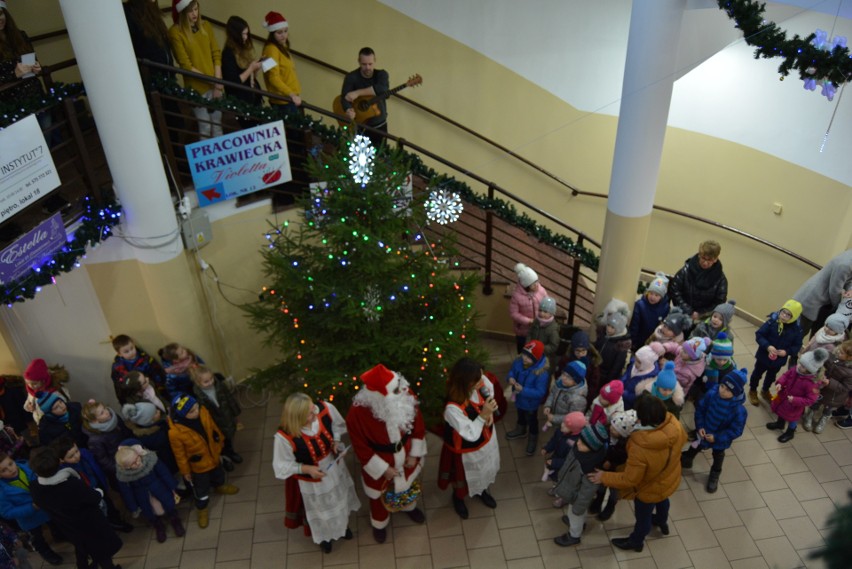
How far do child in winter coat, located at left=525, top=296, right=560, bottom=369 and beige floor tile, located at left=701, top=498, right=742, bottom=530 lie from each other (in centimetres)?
177

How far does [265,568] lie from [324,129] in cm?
379

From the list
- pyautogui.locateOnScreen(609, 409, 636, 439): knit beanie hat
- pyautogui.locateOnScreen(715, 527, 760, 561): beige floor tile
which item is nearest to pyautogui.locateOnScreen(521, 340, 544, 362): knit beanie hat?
pyautogui.locateOnScreen(609, 409, 636, 439): knit beanie hat

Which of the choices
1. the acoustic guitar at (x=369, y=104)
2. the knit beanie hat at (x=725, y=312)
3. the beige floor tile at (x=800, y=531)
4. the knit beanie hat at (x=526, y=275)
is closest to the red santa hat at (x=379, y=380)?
the knit beanie hat at (x=526, y=275)

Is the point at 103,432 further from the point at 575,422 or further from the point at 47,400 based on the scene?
the point at 575,422

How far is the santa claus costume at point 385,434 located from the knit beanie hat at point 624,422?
1.39 metres

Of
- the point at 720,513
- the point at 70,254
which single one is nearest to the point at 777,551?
the point at 720,513

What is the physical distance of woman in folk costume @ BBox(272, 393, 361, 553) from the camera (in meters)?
4.60

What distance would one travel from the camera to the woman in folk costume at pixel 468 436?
190 inches

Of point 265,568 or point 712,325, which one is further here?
point 712,325

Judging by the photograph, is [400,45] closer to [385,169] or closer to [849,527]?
[385,169]

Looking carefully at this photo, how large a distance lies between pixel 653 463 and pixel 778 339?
2.52 metres

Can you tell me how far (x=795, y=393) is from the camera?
5.99 m

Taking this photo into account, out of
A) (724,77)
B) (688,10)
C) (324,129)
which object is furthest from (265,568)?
(724,77)

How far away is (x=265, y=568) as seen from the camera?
206 inches
